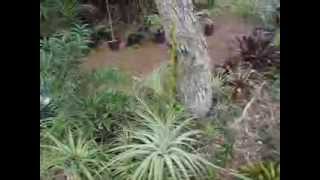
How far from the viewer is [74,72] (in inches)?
56.2

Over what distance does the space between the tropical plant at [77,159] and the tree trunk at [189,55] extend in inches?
11.2

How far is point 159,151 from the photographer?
138 centimetres

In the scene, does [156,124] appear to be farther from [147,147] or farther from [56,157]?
[56,157]

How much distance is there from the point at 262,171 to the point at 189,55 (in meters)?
0.37

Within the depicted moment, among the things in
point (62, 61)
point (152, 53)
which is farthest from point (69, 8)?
point (152, 53)

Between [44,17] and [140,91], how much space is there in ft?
1.08

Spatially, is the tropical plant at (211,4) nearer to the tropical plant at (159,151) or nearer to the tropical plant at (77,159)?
the tropical plant at (159,151)

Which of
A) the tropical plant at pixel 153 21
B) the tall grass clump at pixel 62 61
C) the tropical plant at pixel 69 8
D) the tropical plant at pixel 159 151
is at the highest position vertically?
the tropical plant at pixel 69 8

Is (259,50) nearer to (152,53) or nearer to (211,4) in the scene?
(211,4)

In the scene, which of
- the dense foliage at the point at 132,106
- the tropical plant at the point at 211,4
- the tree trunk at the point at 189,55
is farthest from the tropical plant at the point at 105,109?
the tropical plant at the point at 211,4

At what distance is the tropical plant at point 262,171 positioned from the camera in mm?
1381

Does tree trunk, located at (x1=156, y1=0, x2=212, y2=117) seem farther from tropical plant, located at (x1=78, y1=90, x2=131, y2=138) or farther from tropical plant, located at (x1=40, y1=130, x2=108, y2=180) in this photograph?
tropical plant, located at (x1=40, y1=130, x2=108, y2=180)

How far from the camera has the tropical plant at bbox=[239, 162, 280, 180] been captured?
1381 mm
